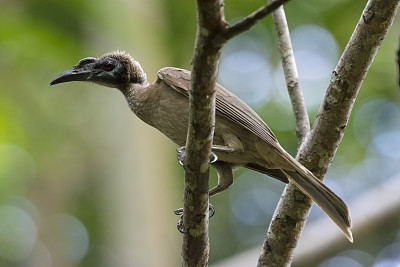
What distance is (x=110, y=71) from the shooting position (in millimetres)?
4578

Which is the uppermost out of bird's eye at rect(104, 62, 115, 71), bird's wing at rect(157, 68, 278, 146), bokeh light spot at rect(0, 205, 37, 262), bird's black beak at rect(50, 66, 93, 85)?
bokeh light spot at rect(0, 205, 37, 262)

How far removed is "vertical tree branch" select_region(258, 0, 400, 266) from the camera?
3314mm

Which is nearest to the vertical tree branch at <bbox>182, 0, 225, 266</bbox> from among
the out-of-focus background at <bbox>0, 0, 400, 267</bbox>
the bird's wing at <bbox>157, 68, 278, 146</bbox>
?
the bird's wing at <bbox>157, 68, 278, 146</bbox>

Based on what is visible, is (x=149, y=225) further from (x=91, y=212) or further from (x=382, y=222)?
(x=91, y=212)

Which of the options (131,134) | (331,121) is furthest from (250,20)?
(131,134)

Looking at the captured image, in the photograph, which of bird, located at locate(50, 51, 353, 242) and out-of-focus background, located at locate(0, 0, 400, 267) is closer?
bird, located at locate(50, 51, 353, 242)

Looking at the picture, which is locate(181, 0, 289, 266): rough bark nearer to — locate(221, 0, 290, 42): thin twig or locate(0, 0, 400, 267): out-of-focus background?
locate(221, 0, 290, 42): thin twig

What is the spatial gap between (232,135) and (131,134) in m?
3.94

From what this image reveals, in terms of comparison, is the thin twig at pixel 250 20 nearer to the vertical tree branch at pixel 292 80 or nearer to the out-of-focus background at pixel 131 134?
the vertical tree branch at pixel 292 80

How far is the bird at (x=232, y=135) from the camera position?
12.1 feet

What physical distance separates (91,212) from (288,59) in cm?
714

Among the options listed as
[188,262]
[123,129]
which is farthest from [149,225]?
[188,262]

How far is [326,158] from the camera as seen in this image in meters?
3.60

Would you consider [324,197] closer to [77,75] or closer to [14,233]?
[77,75]
